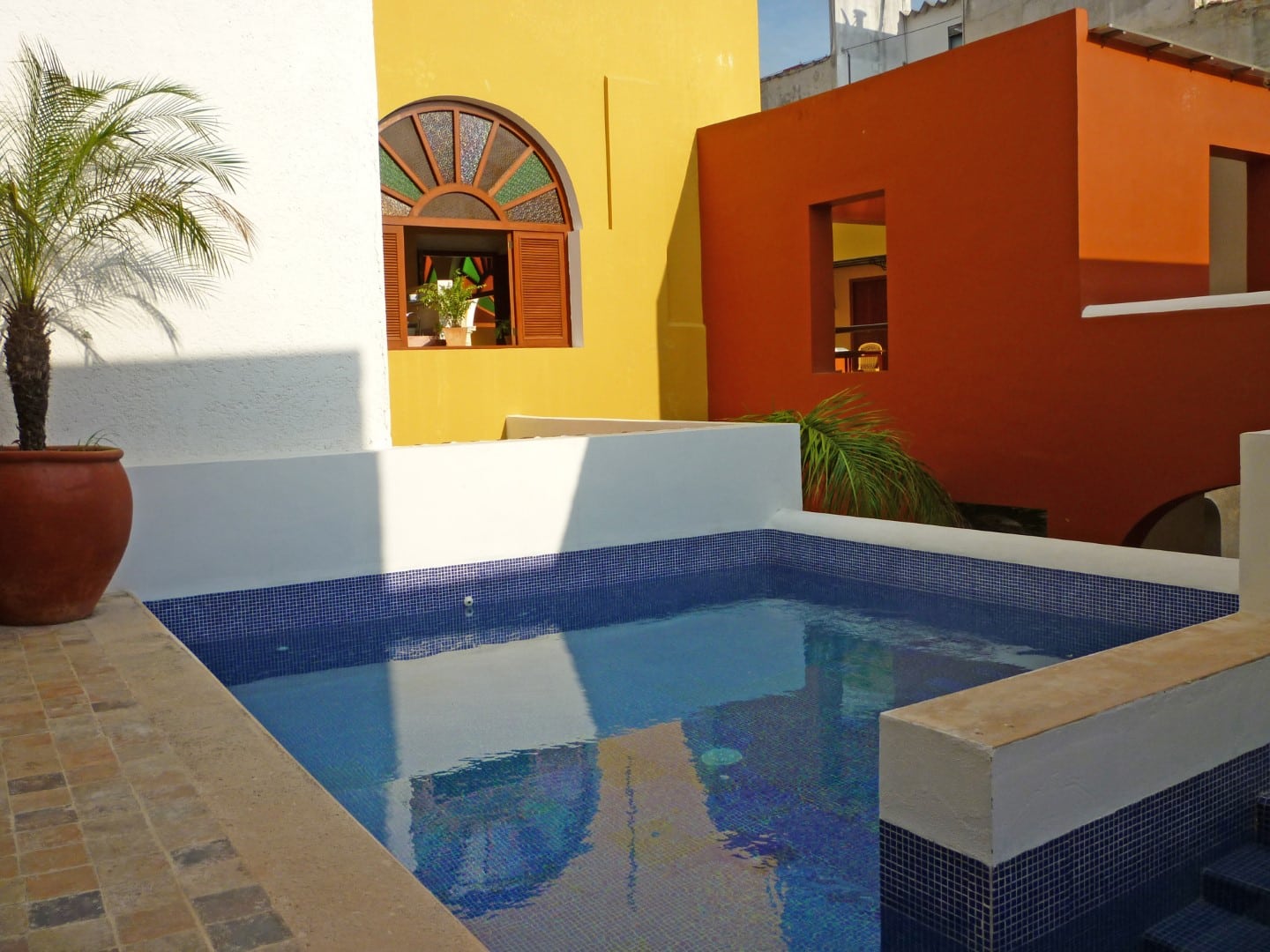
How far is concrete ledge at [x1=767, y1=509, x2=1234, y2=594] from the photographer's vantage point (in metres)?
5.48

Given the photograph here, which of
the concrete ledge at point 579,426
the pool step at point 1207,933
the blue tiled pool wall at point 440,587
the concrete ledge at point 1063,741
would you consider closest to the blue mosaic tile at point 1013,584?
the blue tiled pool wall at point 440,587

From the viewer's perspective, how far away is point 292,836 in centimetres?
255

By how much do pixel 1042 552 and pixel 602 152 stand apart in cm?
707

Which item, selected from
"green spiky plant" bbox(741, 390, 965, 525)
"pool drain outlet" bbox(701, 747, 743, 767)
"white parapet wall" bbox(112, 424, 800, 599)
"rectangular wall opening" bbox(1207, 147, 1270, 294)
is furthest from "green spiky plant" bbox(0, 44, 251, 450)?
"rectangular wall opening" bbox(1207, 147, 1270, 294)

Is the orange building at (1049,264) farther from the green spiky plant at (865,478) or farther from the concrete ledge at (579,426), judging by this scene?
the concrete ledge at (579,426)

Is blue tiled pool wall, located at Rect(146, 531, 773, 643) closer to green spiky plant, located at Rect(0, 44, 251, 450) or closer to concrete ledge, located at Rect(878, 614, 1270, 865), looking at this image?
green spiky plant, located at Rect(0, 44, 251, 450)

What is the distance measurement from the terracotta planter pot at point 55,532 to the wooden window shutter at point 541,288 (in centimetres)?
675

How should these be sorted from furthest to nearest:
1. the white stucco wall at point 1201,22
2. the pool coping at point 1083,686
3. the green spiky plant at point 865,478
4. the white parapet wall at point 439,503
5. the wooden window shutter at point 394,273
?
the white stucco wall at point 1201,22
the wooden window shutter at point 394,273
the green spiky plant at point 865,478
the white parapet wall at point 439,503
the pool coping at point 1083,686

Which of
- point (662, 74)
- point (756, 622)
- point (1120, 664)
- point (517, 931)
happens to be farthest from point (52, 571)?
point (662, 74)

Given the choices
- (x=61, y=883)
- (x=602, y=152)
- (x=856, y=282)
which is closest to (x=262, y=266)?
(x=61, y=883)

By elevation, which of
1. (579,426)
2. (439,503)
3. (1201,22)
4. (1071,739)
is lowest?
(1071,739)

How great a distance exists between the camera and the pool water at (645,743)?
10.2 ft

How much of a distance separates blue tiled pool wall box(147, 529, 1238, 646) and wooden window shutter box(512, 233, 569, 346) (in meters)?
4.34

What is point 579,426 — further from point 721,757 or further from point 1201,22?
point 1201,22
